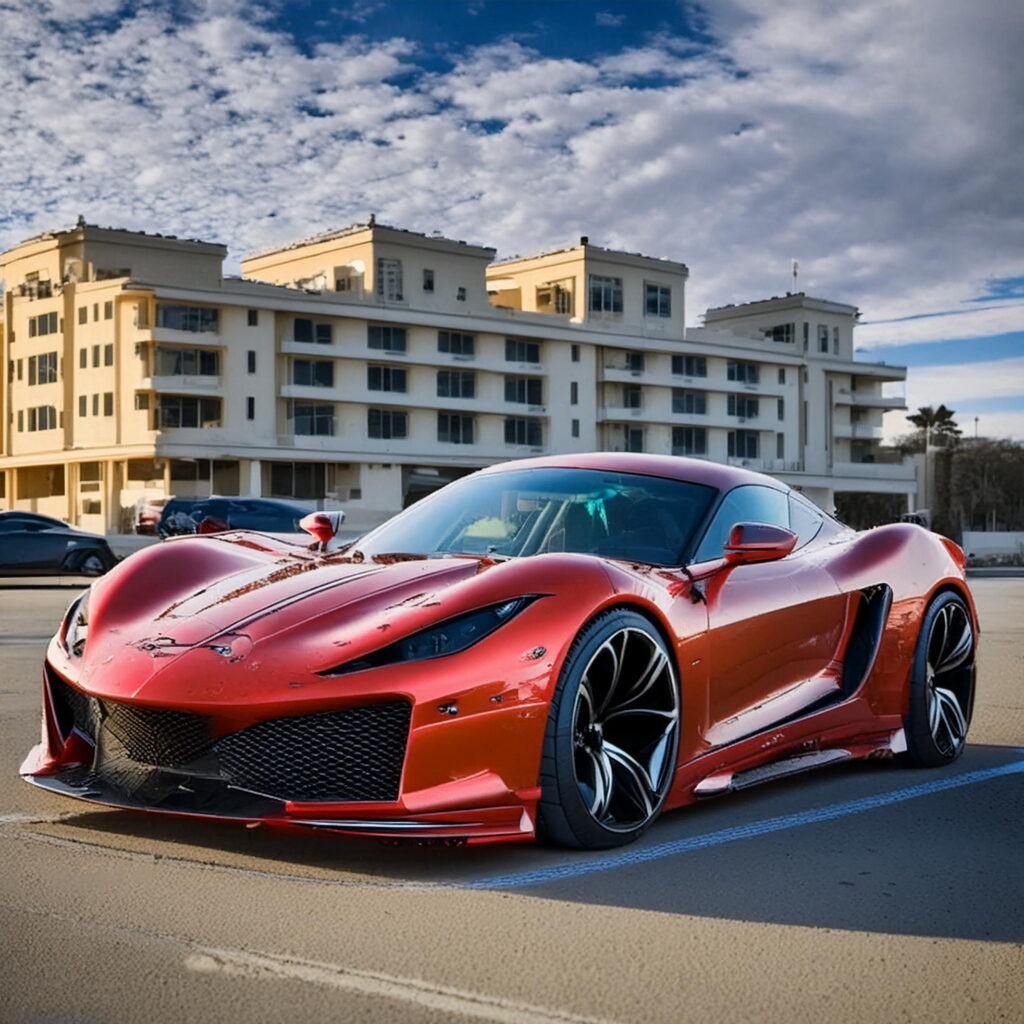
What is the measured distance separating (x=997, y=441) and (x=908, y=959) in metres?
130

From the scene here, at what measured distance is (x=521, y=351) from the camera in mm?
78438

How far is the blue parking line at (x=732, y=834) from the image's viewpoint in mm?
4219

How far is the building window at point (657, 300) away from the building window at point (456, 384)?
47.7 ft

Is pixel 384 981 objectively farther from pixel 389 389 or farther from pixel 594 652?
pixel 389 389

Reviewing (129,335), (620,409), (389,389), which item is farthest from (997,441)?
(129,335)

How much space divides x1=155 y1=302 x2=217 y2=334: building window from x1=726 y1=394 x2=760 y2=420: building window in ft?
115

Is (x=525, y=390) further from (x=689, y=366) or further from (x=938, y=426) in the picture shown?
(x=938, y=426)

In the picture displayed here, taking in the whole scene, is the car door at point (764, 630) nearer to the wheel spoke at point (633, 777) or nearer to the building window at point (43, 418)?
the wheel spoke at point (633, 777)

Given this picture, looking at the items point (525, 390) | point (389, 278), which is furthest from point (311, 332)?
point (525, 390)

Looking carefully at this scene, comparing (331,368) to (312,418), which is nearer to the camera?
(312,418)

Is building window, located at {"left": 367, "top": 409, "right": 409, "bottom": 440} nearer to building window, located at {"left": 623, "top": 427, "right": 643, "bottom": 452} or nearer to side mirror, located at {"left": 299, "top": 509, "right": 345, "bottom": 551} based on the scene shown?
building window, located at {"left": 623, "top": 427, "right": 643, "bottom": 452}

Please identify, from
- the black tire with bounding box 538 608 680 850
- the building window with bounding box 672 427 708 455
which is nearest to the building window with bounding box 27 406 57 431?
the building window with bounding box 672 427 708 455

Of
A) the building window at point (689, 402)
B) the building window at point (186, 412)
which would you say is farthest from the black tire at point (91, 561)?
the building window at point (689, 402)

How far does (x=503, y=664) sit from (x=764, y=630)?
1.51 metres
